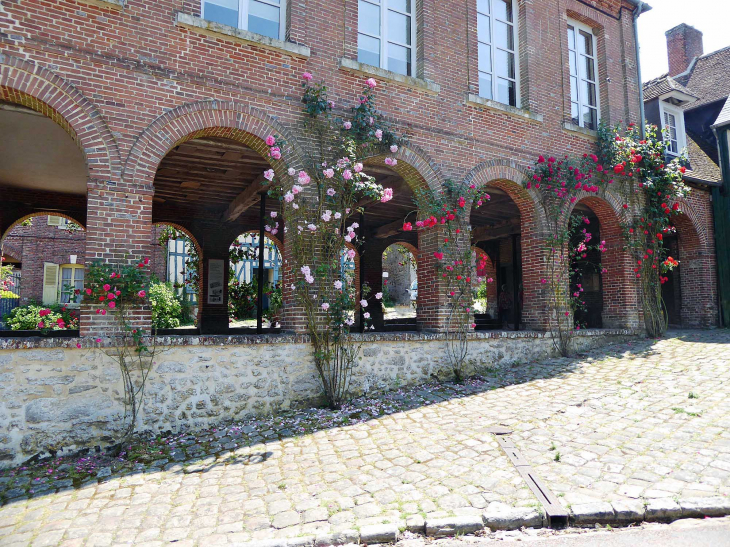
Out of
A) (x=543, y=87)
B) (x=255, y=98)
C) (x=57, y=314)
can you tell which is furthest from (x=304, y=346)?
(x=57, y=314)

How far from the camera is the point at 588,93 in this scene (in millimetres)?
10844

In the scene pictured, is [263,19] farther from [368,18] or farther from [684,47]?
[684,47]

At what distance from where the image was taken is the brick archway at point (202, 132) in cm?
572

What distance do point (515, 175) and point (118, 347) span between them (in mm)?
7176

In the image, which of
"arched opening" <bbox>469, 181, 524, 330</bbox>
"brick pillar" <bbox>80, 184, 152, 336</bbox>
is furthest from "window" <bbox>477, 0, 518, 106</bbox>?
"brick pillar" <bbox>80, 184, 152, 336</bbox>

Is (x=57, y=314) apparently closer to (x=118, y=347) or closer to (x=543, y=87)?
(x=118, y=347)

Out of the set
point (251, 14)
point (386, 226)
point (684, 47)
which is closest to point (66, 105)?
point (251, 14)

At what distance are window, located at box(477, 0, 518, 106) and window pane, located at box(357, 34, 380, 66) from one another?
7.69ft

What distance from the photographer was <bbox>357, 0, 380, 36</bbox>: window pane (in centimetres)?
791

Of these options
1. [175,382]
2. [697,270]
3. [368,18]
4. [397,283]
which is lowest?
[175,382]

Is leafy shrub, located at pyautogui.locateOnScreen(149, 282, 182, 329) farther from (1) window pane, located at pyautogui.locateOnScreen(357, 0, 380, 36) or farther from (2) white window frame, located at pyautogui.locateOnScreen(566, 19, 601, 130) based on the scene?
(2) white window frame, located at pyautogui.locateOnScreen(566, 19, 601, 130)

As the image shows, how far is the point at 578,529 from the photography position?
11.5 ft

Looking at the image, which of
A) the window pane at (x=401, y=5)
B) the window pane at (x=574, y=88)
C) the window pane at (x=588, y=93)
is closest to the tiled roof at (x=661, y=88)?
the window pane at (x=588, y=93)

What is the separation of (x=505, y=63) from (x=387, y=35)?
2.87m
